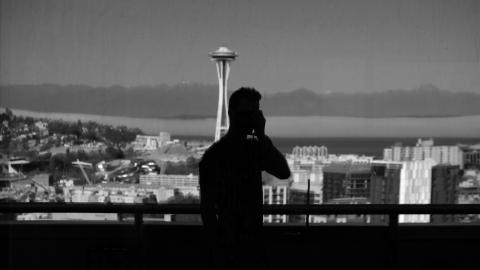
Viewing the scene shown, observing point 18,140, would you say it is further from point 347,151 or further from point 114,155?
point 347,151

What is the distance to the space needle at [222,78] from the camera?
12.1 feet

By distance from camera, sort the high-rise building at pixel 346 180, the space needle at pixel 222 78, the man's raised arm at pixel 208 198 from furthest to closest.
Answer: the space needle at pixel 222 78, the high-rise building at pixel 346 180, the man's raised arm at pixel 208 198

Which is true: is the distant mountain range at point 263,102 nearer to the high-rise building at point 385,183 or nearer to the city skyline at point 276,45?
the city skyline at point 276,45

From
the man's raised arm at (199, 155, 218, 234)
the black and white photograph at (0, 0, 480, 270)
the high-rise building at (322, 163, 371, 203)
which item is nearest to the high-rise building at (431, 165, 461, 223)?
the black and white photograph at (0, 0, 480, 270)

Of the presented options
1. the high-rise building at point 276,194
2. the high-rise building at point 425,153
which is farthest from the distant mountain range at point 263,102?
the high-rise building at point 276,194

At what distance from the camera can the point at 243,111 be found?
1757 millimetres

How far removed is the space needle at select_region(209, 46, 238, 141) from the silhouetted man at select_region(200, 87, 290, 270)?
70.0 inches
